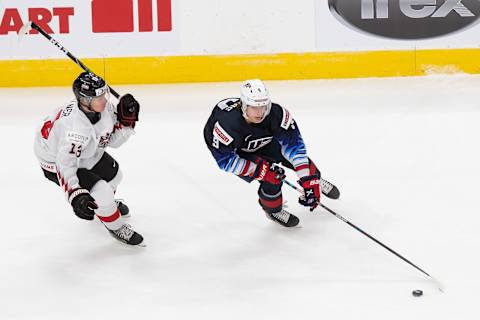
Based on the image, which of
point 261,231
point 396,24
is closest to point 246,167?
point 261,231

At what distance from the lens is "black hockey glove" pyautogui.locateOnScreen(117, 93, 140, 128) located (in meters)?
3.72

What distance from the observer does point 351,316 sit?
3000 mm

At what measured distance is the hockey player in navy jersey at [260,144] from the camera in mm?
3611

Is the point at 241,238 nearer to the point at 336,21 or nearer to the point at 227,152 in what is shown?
the point at 227,152

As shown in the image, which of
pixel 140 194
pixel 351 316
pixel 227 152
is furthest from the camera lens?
pixel 140 194

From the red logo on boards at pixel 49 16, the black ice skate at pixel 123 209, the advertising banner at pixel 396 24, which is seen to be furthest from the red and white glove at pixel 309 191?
the red logo on boards at pixel 49 16

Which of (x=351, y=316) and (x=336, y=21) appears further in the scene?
(x=336, y=21)

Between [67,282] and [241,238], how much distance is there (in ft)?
2.73

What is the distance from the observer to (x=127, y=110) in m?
3.74

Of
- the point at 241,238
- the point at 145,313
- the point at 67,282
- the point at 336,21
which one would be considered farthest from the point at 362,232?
the point at 336,21

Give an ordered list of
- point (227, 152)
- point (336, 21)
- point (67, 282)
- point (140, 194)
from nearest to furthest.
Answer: point (67, 282) → point (227, 152) → point (140, 194) → point (336, 21)

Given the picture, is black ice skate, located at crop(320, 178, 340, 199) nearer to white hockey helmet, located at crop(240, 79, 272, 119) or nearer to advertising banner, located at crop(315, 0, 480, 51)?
white hockey helmet, located at crop(240, 79, 272, 119)

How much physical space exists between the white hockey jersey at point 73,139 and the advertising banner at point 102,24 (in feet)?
9.57

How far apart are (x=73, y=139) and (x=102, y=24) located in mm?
3273
